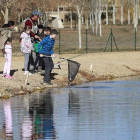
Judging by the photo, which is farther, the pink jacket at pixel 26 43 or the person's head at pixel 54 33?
the pink jacket at pixel 26 43

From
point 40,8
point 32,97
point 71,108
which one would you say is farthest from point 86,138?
point 40,8

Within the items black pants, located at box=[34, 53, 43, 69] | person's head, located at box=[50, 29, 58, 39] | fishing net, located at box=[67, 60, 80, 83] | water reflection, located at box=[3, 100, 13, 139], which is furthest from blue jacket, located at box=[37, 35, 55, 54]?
water reflection, located at box=[3, 100, 13, 139]

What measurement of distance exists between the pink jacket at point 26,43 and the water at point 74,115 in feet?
5.94

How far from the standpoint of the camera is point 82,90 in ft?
59.3

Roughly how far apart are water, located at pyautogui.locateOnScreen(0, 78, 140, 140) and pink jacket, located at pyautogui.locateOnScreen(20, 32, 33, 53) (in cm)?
181

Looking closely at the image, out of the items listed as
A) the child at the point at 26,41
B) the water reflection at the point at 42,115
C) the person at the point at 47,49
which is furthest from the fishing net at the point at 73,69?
the water reflection at the point at 42,115

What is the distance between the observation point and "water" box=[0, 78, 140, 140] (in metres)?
10.5

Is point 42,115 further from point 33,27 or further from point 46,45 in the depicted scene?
point 33,27

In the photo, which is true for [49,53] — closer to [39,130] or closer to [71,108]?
[71,108]

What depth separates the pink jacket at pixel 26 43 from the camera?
19.1 metres

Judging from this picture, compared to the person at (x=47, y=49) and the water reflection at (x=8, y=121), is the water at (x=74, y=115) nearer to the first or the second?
the water reflection at (x=8, y=121)

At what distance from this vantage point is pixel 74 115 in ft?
42.2

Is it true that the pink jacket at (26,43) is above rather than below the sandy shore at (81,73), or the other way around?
above

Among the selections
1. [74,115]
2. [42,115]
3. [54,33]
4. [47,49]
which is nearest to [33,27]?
[47,49]
